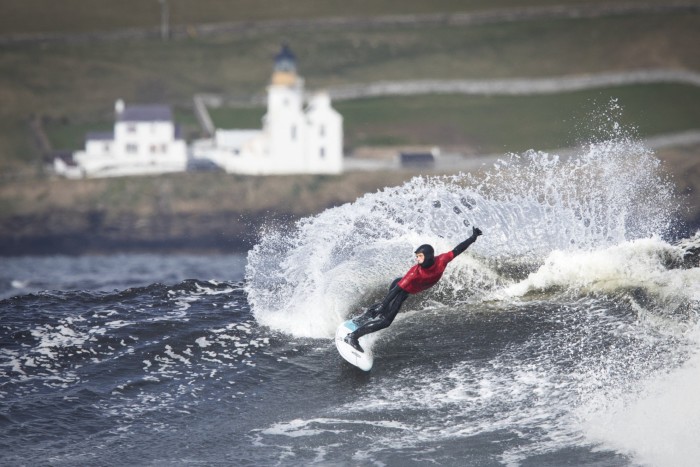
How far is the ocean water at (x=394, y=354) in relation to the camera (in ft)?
54.3

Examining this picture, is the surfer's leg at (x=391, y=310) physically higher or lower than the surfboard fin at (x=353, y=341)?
higher

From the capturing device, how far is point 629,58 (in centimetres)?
14550

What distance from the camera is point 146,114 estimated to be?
11588cm

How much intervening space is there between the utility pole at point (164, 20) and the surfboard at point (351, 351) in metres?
137

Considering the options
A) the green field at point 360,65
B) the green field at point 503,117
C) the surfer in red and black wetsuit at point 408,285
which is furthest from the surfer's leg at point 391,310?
the green field at point 360,65

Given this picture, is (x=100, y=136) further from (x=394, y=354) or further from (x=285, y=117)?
(x=394, y=354)

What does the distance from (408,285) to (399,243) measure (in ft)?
13.1

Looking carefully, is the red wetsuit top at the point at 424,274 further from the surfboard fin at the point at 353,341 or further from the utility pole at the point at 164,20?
the utility pole at the point at 164,20

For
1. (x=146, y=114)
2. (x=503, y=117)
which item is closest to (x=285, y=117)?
(x=146, y=114)

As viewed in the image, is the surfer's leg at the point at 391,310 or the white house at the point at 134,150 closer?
the surfer's leg at the point at 391,310

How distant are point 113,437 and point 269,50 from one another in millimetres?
135301

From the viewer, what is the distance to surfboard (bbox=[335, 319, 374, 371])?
1880 cm

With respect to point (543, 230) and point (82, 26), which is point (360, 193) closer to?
point (82, 26)

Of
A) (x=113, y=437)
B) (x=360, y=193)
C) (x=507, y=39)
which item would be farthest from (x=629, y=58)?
(x=113, y=437)
